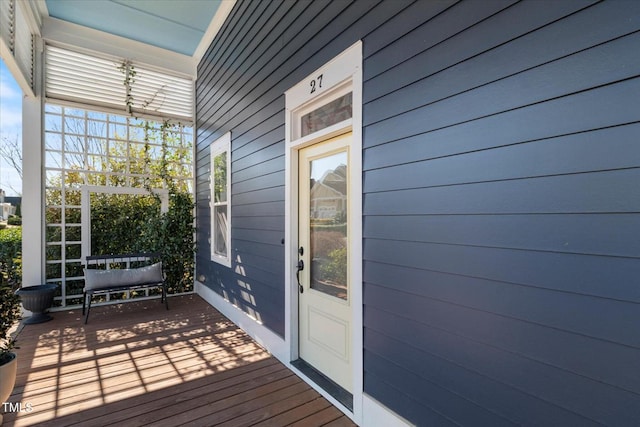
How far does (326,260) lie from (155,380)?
1734 millimetres

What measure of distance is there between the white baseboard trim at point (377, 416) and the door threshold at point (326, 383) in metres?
0.19

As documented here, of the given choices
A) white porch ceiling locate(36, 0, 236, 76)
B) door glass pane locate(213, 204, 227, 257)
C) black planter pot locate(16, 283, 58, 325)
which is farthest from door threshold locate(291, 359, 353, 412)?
white porch ceiling locate(36, 0, 236, 76)

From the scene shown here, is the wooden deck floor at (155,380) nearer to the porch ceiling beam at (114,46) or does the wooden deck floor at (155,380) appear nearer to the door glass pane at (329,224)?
the door glass pane at (329,224)

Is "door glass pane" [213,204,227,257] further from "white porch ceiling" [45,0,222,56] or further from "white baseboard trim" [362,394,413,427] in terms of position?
"white baseboard trim" [362,394,413,427]

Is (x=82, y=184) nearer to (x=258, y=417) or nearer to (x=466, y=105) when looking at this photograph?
(x=258, y=417)

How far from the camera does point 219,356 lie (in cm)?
313

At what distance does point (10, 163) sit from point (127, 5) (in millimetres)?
5660

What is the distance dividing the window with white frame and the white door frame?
1.58 m

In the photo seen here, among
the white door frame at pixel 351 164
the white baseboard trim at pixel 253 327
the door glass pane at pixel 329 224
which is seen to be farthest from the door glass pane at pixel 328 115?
the white baseboard trim at pixel 253 327

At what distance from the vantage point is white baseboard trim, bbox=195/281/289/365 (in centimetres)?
299

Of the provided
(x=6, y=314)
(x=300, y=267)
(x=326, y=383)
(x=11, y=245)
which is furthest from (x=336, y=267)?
(x=11, y=245)

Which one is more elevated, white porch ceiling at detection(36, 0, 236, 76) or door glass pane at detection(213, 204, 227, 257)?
white porch ceiling at detection(36, 0, 236, 76)

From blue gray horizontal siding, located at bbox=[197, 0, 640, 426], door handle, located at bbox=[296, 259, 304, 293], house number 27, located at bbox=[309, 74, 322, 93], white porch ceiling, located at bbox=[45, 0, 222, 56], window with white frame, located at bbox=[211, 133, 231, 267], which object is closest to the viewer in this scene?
blue gray horizontal siding, located at bbox=[197, 0, 640, 426]

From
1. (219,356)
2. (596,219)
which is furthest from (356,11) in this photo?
(219,356)
